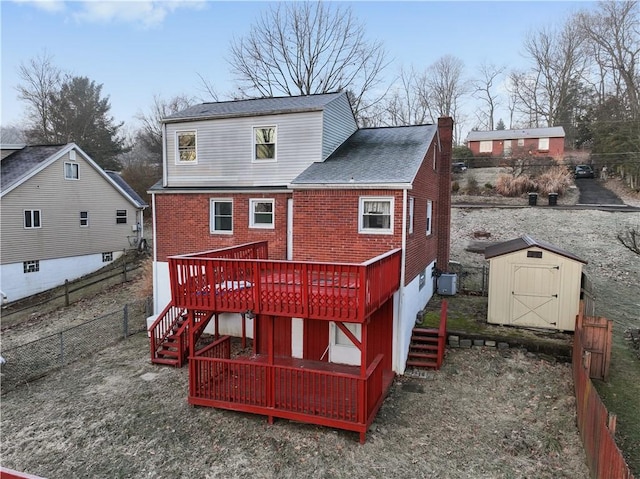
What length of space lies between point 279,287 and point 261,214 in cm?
599

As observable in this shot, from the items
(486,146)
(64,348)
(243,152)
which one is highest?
(486,146)

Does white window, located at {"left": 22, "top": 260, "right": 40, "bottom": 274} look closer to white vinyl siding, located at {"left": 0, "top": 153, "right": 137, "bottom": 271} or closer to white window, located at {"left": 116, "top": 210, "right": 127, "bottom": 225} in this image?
white vinyl siding, located at {"left": 0, "top": 153, "right": 137, "bottom": 271}

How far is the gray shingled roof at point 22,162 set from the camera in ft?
68.7

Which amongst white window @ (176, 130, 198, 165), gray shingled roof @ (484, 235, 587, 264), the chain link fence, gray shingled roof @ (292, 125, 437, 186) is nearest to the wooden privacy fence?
gray shingled roof @ (484, 235, 587, 264)

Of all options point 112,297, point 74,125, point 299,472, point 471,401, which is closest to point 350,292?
A: point 299,472

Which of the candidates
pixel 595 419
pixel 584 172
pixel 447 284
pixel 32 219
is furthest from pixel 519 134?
pixel 32 219

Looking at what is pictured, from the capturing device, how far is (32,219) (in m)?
21.6

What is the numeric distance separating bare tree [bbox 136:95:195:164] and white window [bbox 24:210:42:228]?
23.1 m

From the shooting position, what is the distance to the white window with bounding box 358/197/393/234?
11.2 metres

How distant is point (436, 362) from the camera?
1115cm

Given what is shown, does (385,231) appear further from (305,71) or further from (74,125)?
(74,125)

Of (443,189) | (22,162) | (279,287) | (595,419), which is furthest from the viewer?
(22,162)

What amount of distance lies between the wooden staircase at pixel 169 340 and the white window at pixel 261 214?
361cm

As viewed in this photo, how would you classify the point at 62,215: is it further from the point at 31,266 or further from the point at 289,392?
the point at 289,392
